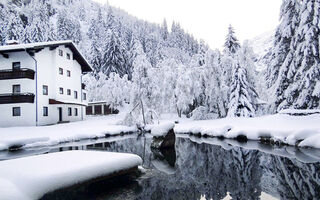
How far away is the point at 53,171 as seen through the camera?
6992mm

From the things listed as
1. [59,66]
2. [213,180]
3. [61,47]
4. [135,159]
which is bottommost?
[213,180]

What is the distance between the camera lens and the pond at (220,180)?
7.94 m

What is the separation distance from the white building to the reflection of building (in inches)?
776

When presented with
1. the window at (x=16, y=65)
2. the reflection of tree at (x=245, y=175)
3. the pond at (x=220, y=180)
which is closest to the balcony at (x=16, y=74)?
the window at (x=16, y=65)

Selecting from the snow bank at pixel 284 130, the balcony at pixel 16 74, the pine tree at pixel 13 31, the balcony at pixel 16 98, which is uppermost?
the pine tree at pixel 13 31

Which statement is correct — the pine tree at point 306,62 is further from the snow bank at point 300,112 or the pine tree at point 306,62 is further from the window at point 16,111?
the window at point 16,111

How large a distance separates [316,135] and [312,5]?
38.8 ft

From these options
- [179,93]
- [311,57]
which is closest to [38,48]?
[179,93]

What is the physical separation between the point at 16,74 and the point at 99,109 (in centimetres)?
2812

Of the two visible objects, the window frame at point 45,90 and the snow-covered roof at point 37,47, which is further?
the window frame at point 45,90

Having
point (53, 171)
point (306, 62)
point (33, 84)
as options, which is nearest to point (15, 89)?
point (33, 84)

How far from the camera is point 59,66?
36531mm

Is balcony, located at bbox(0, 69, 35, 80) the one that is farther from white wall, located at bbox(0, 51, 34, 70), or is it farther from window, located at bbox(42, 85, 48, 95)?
window, located at bbox(42, 85, 48, 95)

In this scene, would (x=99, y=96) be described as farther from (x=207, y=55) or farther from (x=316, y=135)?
(x=316, y=135)
